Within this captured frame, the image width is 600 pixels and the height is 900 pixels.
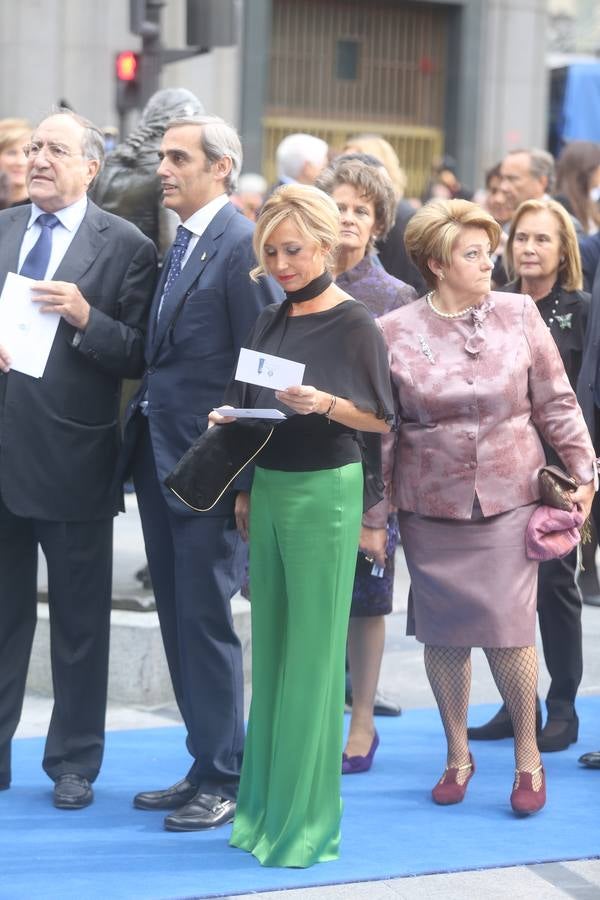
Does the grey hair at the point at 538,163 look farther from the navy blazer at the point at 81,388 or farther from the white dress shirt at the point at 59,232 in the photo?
the white dress shirt at the point at 59,232

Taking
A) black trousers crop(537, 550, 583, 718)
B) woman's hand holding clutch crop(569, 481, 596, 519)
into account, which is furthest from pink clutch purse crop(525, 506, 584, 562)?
black trousers crop(537, 550, 583, 718)

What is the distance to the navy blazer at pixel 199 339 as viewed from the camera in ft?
15.9

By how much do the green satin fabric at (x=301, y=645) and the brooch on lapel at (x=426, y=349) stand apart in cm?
55

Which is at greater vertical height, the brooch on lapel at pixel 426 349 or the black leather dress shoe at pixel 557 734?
the brooch on lapel at pixel 426 349

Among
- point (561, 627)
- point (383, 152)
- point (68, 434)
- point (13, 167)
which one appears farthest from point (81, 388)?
point (13, 167)

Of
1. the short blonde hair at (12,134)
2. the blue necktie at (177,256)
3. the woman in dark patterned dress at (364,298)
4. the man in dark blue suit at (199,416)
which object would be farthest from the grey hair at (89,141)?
the short blonde hair at (12,134)

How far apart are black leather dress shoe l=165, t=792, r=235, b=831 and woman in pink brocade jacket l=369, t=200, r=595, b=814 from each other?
2.79 feet

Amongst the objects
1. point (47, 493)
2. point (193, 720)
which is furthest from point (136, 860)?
point (47, 493)

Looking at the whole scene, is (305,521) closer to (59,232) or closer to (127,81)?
(59,232)

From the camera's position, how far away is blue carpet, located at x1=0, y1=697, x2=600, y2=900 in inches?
178

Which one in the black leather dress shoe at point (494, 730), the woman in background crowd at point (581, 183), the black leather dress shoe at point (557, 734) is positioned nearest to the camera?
the black leather dress shoe at point (557, 734)

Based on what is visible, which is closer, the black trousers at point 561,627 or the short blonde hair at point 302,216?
the short blonde hair at point 302,216

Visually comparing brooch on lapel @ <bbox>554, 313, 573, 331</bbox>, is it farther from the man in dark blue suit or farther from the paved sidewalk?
the paved sidewalk

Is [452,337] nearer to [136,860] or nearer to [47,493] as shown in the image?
[47,493]
